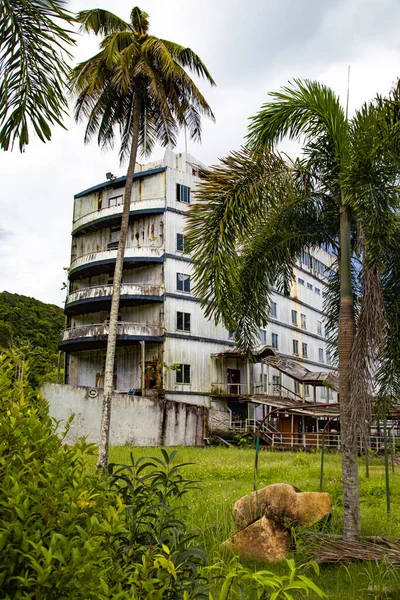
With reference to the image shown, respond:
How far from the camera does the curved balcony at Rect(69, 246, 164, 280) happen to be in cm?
3300

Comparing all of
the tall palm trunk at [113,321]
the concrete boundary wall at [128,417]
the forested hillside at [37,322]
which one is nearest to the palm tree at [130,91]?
the tall palm trunk at [113,321]

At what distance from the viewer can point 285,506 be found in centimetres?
843

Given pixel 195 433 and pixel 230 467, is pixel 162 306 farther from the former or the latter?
pixel 230 467

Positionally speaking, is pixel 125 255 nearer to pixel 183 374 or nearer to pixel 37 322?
pixel 183 374

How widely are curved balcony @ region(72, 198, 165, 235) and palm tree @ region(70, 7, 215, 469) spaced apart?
36.5 ft

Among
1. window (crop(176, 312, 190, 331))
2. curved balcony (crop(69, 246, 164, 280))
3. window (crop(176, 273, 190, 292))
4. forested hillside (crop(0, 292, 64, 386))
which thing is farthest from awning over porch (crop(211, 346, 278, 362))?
forested hillside (crop(0, 292, 64, 386))

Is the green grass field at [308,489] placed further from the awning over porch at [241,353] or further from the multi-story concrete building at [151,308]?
the awning over porch at [241,353]

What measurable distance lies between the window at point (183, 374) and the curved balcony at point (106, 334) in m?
2.11

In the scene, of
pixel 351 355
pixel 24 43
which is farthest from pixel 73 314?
pixel 24 43

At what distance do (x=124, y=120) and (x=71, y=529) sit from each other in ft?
69.3

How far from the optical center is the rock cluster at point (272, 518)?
Result: 311 inches

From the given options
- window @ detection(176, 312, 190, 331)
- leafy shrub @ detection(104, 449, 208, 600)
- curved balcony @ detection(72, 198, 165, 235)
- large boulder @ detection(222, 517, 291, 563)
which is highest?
curved balcony @ detection(72, 198, 165, 235)

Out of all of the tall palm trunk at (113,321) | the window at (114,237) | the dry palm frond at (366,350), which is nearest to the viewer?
the dry palm frond at (366,350)

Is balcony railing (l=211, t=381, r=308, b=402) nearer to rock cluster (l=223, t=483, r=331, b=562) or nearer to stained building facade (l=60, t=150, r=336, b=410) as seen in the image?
stained building facade (l=60, t=150, r=336, b=410)
